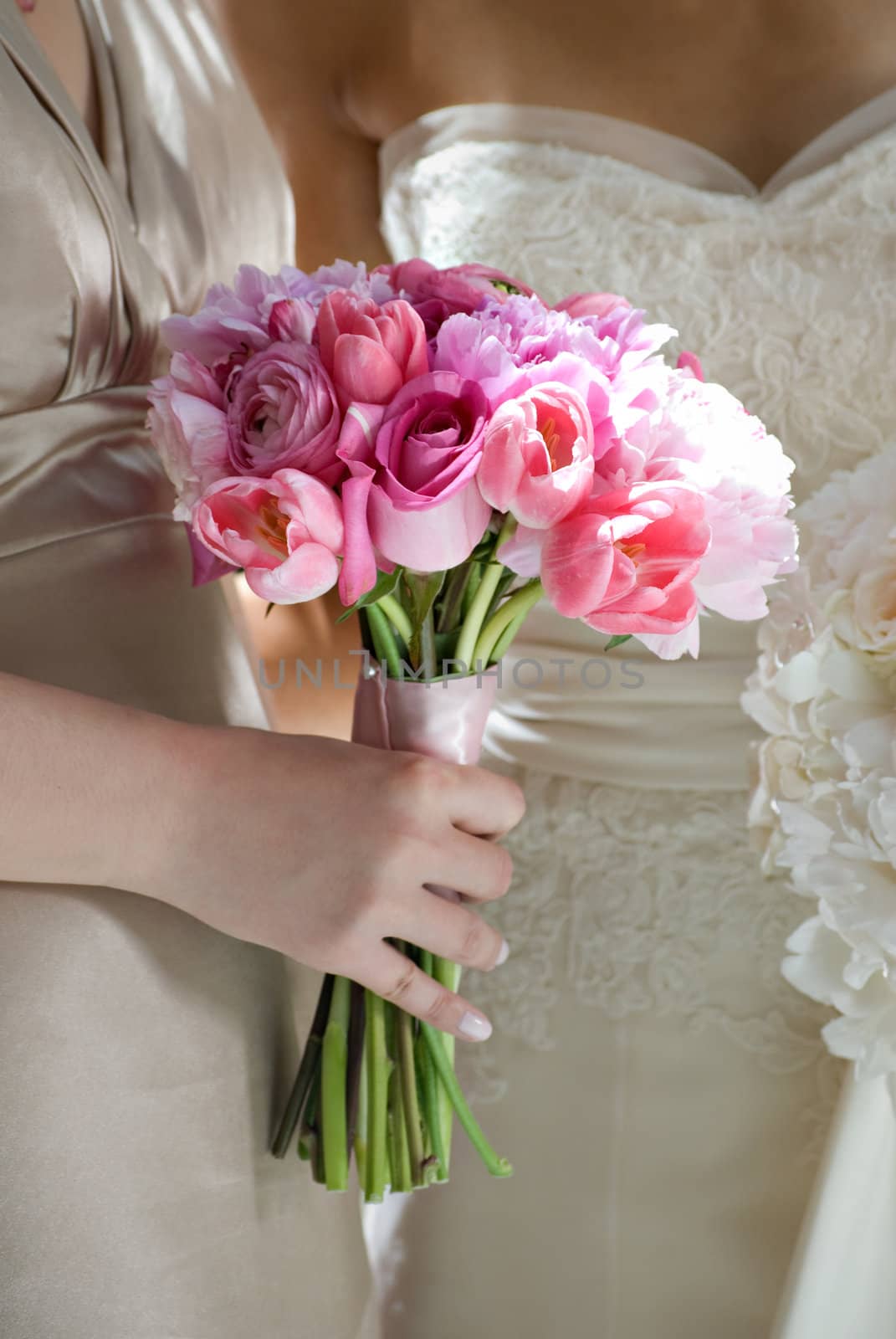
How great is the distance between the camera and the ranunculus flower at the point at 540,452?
23.4 inches

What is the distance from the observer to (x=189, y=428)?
66cm

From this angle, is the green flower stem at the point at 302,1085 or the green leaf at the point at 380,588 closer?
the green leaf at the point at 380,588

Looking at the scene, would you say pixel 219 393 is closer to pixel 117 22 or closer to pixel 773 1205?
pixel 117 22

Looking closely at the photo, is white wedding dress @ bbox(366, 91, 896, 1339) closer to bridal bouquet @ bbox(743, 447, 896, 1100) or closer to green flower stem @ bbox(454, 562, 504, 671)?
bridal bouquet @ bbox(743, 447, 896, 1100)

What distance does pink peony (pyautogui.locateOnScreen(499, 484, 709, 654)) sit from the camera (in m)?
0.60

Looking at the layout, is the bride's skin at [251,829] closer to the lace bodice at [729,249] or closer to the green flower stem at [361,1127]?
the green flower stem at [361,1127]

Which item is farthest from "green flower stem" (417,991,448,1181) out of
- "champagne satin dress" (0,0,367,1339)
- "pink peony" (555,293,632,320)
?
"pink peony" (555,293,632,320)

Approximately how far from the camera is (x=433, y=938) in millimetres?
768

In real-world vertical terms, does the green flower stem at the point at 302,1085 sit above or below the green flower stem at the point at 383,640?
below

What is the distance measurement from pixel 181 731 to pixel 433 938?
22 centimetres

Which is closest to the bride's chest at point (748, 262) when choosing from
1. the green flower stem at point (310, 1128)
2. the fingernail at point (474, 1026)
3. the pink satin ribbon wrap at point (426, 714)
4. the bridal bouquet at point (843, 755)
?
the bridal bouquet at point (843, 755)

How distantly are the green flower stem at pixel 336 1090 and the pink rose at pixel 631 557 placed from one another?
0.33m

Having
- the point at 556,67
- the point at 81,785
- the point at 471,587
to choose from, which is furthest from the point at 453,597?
the point at 556,67

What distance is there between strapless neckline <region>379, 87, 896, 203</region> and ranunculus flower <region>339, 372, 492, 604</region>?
0.57 metres
